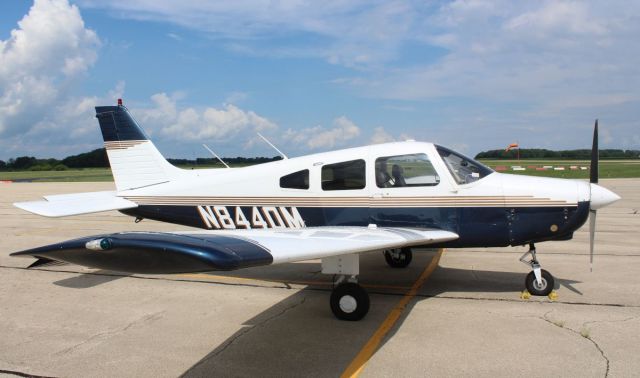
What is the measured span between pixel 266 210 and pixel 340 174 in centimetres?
132

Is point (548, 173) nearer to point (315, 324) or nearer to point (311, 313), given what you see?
point (311, 313)

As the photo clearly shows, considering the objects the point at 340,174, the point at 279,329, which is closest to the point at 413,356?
the point at 279,329

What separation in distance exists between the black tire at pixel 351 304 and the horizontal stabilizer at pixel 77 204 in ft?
14.0

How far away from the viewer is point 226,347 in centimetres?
490

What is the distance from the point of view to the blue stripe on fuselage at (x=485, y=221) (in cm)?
610

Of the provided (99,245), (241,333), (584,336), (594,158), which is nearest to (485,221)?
(584,336)

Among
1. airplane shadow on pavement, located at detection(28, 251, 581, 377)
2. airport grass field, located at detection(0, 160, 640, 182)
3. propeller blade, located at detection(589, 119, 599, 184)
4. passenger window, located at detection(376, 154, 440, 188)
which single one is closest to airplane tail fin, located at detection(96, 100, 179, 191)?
airplane shadow on pavement, located at detection(28, 251, 581, 377)

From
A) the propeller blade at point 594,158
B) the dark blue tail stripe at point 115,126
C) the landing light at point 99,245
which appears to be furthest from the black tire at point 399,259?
the landing light at point 99,245

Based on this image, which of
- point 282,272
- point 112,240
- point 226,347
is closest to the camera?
point 112,240

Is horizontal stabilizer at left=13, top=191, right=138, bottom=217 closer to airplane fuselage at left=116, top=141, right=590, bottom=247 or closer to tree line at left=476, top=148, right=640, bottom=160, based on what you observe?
airplane fuselage at left=116, top=141, right=590, bottom=247

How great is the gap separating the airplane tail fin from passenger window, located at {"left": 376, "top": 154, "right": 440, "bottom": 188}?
4080 millimetres

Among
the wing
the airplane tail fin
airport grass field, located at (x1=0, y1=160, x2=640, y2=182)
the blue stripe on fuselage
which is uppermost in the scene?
the airplane tail fin

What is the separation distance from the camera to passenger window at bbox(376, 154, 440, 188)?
253 inches

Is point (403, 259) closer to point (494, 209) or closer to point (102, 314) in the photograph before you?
point (494, 209)
